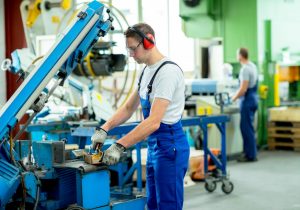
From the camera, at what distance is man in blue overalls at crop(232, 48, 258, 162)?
767 centimetres

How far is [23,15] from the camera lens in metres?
7.17

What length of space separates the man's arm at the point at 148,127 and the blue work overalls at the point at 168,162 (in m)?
0.15

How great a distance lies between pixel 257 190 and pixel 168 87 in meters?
3.18

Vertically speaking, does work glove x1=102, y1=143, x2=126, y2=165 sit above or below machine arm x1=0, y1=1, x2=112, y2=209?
below

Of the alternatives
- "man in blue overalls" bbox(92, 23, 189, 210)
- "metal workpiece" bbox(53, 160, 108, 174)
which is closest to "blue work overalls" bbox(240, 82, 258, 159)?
"man in blue overalls" bbox(92, 23, 189, 210)

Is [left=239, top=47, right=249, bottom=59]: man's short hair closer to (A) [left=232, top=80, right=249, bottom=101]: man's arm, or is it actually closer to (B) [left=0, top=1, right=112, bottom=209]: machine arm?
(A) [left=232, top=80, right=249, bottom=101]: man's arm

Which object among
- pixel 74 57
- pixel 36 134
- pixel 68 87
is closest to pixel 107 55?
pixel 68 87

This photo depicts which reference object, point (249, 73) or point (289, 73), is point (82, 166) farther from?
point (289, 73)

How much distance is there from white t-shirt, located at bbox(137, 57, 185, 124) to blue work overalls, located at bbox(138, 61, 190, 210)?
0.11 ft

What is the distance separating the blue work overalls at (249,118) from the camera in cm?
773

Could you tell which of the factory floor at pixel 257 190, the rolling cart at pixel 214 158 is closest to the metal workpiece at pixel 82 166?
the factory floor at pixel 257 190

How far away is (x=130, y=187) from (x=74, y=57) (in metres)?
2.47

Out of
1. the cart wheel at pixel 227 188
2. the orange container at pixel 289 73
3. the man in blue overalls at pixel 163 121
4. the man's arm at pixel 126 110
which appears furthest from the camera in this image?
the orange container at pixel 289 73

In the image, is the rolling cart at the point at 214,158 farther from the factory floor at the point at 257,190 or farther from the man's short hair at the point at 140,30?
the man's short hair at the point at 140,30
